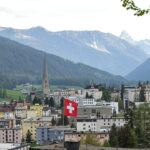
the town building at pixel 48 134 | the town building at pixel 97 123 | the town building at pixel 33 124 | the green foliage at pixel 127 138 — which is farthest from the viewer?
the town building at pixel 33 124

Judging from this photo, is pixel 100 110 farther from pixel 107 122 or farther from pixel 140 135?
pixel 140 135

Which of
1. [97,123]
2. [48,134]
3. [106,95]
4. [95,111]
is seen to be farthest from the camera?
[106,95]

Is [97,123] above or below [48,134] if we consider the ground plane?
above

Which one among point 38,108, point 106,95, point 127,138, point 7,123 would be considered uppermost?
point 106,95

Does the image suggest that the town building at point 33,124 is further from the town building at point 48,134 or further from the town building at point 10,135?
the town building at point 48,134

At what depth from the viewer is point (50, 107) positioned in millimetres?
152750

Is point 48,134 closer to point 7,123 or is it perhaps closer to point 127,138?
point 7,123

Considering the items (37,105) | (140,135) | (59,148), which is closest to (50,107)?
(37,105)

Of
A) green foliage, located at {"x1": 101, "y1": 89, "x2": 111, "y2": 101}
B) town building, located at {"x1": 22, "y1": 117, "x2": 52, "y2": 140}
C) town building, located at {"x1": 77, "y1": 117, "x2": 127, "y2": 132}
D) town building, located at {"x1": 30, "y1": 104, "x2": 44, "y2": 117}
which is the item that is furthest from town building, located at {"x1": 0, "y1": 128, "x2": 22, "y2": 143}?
green foliage, located at {"x1": 101, "y1": 89, "x2": 111, "y2": 101}

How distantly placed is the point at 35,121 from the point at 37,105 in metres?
27.4

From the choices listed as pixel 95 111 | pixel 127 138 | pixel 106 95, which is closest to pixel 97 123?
pixel 95 111

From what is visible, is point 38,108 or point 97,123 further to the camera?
point 38,108

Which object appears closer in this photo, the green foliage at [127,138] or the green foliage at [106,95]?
the green foliage at [127,138]

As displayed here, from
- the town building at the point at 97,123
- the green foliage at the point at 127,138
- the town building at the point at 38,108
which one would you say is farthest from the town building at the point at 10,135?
the green foliage at the point at 127,138
